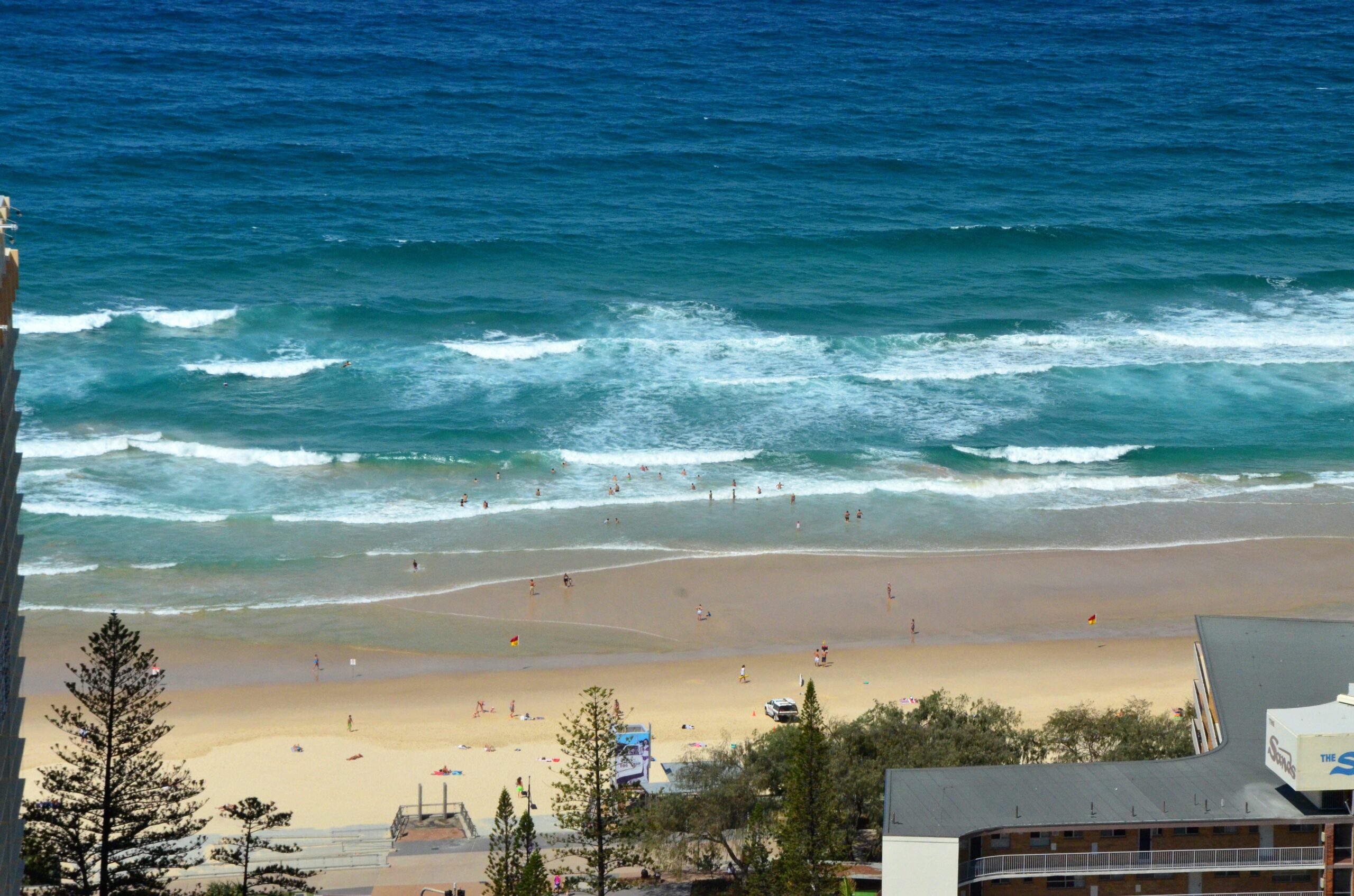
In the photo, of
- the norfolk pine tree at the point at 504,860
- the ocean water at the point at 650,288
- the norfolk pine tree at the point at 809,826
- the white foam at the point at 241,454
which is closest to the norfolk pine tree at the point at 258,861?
the norfolk pine tree at the point at 504,860

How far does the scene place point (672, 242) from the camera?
89.9 meters

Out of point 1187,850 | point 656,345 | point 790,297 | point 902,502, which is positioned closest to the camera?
point 1187,850

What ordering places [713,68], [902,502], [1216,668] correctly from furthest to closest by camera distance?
1. [713,68]
2. [902,502]
3. [1216,668]

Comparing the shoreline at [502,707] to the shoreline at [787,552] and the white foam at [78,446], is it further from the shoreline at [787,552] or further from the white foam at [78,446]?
the white foam at [78,446]

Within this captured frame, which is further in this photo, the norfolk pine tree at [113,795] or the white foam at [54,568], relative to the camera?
the white foam at [54,568]

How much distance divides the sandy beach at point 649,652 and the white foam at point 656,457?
9278 mm

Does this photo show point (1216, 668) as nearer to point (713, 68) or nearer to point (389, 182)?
point (389, 182)

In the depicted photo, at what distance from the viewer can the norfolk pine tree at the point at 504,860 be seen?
31766mm

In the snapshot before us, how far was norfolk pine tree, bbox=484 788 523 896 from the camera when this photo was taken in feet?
104

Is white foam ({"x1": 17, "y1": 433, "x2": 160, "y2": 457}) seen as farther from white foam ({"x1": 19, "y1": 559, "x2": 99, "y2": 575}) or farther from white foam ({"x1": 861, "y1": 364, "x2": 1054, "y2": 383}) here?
white foam ({"x1": 861, "y1": 364, "x2": 1054, "y2": 383})

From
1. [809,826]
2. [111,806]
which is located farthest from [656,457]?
[111,806]

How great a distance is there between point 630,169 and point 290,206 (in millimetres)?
21420

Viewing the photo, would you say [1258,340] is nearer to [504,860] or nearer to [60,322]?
[504,860]

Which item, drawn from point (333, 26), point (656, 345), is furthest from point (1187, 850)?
point (333, 26)
